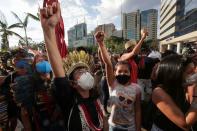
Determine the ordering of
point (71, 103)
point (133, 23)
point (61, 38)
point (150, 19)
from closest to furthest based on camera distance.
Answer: point (71, 103) → point (61, 38) → point (133, 23) → point (150, 19)

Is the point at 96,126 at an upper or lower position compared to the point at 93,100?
lower

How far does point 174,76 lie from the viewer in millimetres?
2291

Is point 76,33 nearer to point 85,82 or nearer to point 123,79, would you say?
point 123,79

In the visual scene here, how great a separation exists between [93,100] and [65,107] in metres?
0.32

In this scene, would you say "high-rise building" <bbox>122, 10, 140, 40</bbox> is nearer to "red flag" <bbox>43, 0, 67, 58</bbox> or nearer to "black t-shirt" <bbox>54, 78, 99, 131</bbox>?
"red flag" <bbox>43, 0, 67, 58</bbox>

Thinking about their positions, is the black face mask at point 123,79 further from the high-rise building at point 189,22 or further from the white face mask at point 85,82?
the high-rise building at point 189,22

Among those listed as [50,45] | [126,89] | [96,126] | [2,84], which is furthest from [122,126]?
[2,84]

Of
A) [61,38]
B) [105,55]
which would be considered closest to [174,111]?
[105,55]

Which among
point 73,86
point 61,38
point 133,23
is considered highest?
point 133,23

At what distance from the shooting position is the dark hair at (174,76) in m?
2.29

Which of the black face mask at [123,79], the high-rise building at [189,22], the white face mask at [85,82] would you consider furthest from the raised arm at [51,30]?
the high-rise building at [189,22]

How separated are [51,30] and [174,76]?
1175 mm

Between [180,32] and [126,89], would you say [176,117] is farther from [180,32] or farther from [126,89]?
[180,32]

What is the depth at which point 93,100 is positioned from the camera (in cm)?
237
